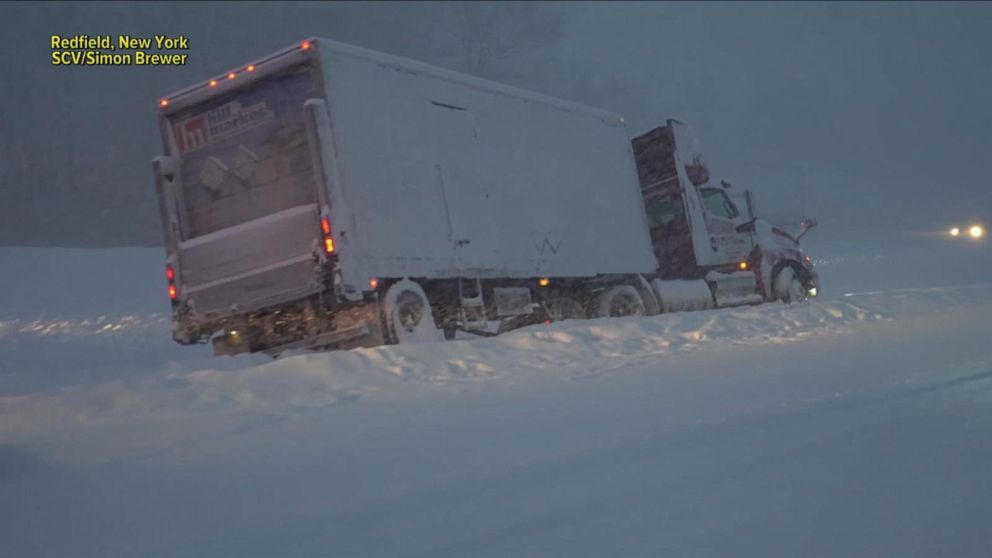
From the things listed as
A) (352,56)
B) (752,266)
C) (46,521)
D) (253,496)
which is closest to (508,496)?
(253,496)

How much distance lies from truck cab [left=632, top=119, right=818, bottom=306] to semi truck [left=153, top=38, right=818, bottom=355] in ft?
9.55

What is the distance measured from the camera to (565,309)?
43.0 feet

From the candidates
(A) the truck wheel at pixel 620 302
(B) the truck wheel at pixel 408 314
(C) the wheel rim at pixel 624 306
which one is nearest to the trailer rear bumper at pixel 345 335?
(B) the truck wheel at pixel 408 314

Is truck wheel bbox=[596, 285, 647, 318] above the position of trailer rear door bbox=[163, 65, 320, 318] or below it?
below

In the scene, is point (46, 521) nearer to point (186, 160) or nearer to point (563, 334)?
point (563, 334)

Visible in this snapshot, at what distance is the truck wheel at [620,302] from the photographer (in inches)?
539

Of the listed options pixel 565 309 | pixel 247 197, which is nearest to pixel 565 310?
pixel 565 309

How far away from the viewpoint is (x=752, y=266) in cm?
1625

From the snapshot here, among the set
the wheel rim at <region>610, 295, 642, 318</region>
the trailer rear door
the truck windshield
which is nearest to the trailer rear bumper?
the trailer rear door

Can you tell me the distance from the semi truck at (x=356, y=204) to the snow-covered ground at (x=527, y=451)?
908 millimetres

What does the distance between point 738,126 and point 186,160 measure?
153 ft

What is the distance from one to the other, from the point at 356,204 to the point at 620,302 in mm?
5717

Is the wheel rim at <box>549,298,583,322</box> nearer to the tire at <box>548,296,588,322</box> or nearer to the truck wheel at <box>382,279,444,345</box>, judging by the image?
the tire at <box>548,296,588,322</box>

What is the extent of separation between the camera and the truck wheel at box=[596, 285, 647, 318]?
13.7 m
